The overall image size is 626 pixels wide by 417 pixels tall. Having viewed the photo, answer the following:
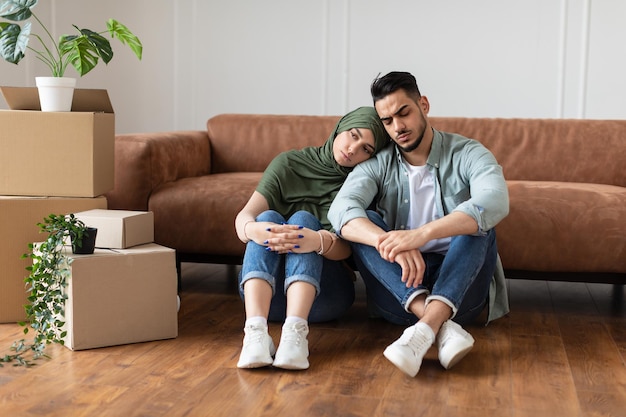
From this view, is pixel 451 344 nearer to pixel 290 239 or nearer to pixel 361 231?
pixel 361 231

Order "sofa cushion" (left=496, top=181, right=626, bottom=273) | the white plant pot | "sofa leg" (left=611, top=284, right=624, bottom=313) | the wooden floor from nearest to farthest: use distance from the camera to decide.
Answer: the wooden floor < the white plant pot < "sofa cushion" (left=496, top=181, right=626, bottom=273) < "sofa leg" (left=611, top=284, right=624, bottom=313)

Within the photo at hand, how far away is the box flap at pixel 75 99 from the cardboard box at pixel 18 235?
34 cm

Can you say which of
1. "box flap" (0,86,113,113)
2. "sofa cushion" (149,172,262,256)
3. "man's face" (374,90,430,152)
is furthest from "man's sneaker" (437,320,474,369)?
"box flap" (0,86,113,113)

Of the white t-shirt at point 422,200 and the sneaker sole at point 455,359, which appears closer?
the sneaker sole at point 455,359

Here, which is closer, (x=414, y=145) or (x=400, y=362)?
(x=400, y=362)

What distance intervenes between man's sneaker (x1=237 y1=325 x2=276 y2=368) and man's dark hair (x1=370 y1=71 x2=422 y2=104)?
790 mm

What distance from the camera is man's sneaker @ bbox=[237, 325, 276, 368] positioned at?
2213 mm

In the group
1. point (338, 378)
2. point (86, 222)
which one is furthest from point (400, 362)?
point (86, 222)

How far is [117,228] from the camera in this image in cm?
252

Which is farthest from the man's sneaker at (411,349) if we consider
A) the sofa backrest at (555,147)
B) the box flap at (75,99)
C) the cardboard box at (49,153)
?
the sofa backrest at (555,147)

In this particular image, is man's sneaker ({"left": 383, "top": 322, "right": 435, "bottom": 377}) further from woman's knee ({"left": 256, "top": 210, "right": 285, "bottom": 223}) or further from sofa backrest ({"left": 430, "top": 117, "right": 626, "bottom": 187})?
sofa backrest ({"left": 430, "top": 117, "right": 626, "bottom": 187})

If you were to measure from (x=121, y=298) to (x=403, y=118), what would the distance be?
1.00m

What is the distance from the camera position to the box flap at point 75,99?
284 cm

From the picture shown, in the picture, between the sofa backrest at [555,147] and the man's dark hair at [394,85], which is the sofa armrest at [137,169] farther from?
the sofa backrest at [555,147]
